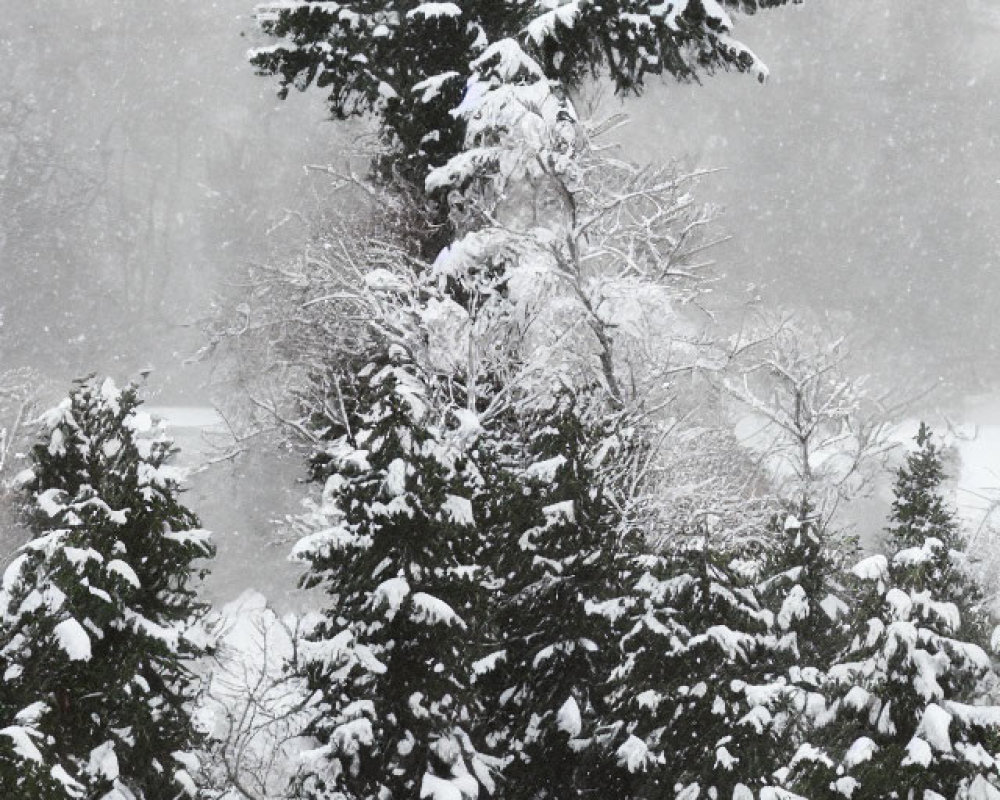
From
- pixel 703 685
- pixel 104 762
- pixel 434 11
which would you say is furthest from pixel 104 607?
pixel 434 11

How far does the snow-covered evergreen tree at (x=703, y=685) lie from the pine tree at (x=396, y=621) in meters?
1.43

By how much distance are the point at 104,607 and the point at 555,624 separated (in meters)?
3.97

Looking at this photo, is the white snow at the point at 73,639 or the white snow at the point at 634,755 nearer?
the white snow at the point at 73,639

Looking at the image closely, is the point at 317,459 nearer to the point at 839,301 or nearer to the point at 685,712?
the point at 685,712

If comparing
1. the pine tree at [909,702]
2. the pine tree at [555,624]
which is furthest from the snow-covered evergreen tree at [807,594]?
the pine tree at [909,702]

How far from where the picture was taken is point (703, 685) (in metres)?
8.49

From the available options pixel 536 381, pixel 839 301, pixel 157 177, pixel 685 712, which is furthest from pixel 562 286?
pixel 157 177

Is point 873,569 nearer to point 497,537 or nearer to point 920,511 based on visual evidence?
point 920,511

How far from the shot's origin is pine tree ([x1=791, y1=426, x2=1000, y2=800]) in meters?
6.95

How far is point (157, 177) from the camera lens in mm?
49125

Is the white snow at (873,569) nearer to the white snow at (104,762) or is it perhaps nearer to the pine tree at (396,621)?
the pine tree at (396,621)

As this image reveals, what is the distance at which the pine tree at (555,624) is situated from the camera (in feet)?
29.6

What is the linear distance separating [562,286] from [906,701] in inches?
246

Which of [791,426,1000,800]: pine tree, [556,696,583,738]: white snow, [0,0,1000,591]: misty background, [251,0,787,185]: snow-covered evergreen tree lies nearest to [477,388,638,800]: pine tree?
[556,696,583,738]: white snow
